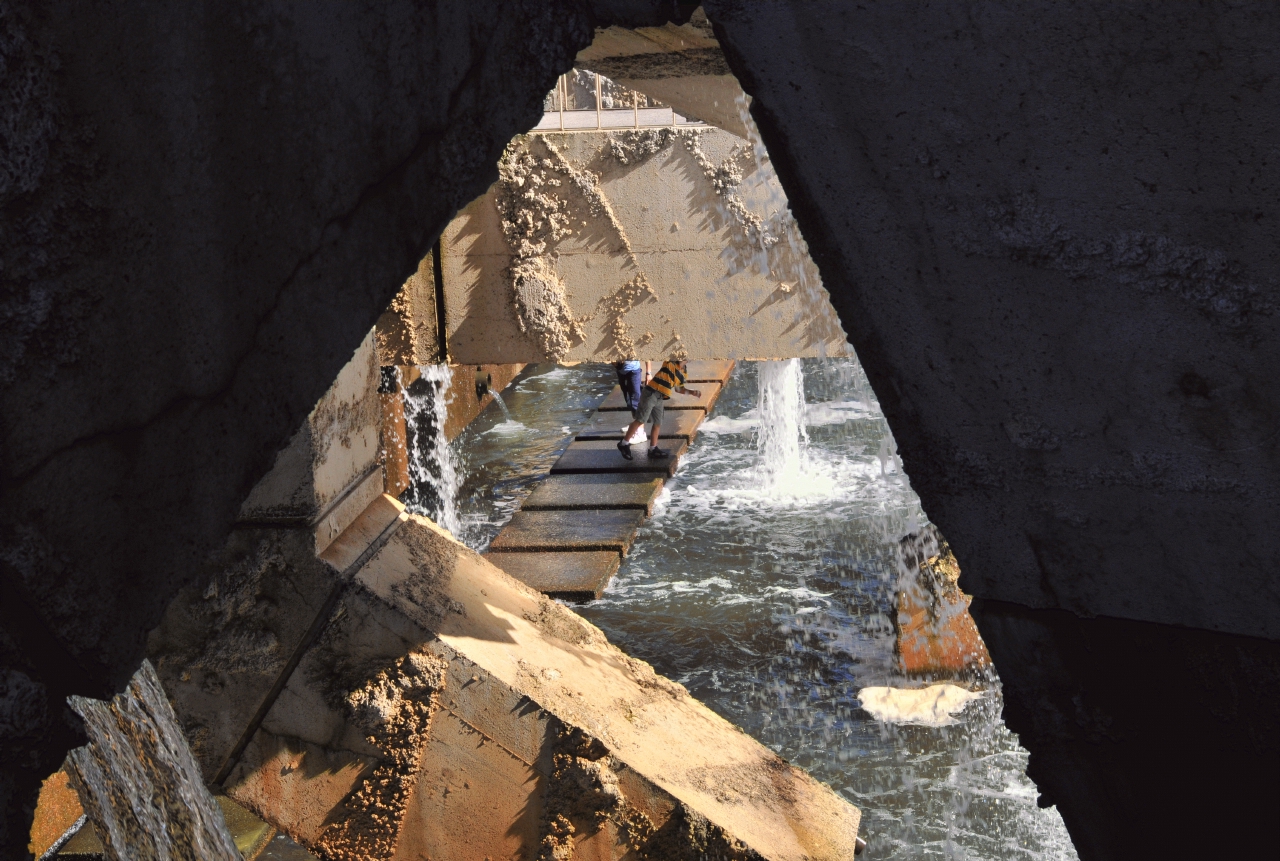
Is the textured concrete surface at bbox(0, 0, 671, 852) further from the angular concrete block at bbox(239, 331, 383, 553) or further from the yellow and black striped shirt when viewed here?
the yellow and black striped shirt

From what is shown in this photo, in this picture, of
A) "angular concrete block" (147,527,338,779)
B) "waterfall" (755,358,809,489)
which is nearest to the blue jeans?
"waterfall" (755,358,809,489)

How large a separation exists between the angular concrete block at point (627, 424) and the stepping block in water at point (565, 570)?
3.34 meters

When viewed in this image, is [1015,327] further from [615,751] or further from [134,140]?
[615,751]

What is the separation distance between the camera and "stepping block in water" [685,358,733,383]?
13344 millimetres

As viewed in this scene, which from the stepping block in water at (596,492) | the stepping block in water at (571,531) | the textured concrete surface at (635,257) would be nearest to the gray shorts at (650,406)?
the stepping block in water at (596,492)

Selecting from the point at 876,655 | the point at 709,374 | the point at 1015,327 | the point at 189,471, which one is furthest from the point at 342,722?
the point at 709,374

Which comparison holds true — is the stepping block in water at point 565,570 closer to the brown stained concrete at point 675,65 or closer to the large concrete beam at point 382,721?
the large concrete beam at point 382,721

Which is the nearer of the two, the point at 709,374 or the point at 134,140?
the point at 134,140

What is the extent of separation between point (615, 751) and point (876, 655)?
10.4 ft

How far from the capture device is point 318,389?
1.59m

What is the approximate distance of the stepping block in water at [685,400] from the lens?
1219 cm

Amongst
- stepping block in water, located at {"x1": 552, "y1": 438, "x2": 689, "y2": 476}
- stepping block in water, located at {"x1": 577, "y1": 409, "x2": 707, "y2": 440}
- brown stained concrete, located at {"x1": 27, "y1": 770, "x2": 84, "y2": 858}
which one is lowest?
brown stained concrete, located at {"x1": 27, "y1": 770, "x2": 84, "y2": 858}

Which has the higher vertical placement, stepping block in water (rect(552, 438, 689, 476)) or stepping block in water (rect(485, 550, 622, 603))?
stepping block in water (rect(552, 438, 689, 476))

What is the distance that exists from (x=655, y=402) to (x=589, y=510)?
5.21 ft
